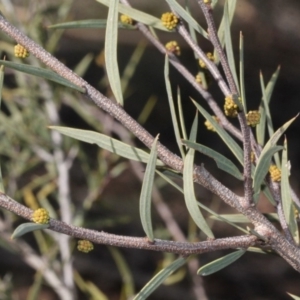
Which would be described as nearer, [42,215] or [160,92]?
[42,215]

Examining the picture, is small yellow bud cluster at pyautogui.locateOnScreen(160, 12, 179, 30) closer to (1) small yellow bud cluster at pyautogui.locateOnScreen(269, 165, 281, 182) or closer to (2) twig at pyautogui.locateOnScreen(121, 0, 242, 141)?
(2) twig at pyautogui.locateOnScreen(121, 0, 242, 141)

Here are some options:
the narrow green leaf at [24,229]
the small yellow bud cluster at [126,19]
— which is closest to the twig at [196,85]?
the small yellow bud cluster at [126,19]

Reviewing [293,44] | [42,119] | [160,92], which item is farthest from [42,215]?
[293,44]

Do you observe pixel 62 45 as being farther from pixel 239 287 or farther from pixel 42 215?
pixel 42 215

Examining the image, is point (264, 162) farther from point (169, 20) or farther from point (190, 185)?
point (169, 20)

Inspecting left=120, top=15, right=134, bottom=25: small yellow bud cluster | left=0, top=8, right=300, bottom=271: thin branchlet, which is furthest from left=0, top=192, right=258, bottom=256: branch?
left=120, top=15, right=134, bottom=25: small yellow bud cluster
